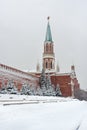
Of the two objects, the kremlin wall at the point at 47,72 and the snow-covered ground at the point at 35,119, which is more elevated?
the kremlin wall at the point at 47,72

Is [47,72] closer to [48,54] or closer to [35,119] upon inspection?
[48,54]

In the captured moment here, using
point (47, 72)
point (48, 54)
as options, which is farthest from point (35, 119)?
point (48, 54)

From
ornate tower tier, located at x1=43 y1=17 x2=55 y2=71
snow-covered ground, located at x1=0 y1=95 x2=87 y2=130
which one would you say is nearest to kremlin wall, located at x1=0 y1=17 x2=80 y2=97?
ornate tower tier, located at x1=43 y1=17 x2=55 y2=71

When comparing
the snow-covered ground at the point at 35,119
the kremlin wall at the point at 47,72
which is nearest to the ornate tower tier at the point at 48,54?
the kremlin wall at the point at 47,72

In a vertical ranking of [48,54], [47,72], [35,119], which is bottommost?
[35,119]

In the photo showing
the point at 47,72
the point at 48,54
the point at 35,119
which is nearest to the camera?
the point at 35,119

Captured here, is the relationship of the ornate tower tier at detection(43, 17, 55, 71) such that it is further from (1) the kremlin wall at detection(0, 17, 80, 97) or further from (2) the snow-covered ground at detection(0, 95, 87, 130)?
(2) the snow-covered ground at detection(0, 95, 87, 130)

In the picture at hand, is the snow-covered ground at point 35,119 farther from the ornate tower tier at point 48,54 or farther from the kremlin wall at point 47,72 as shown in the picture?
the ornate tower tier at point 48,54

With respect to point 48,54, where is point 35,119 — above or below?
below

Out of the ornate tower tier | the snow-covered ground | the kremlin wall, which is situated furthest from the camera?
the ornate tower tier

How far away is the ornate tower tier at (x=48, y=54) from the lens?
91.1m

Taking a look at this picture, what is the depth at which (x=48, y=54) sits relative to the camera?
92.8 meters

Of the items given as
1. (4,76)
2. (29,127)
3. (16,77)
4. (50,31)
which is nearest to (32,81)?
(16,77)

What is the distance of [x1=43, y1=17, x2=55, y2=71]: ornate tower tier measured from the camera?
299 feet
